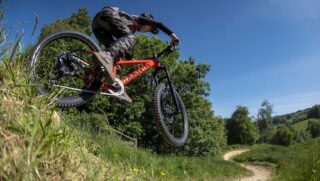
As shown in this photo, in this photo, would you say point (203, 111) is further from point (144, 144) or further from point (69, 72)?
point (69, 72)

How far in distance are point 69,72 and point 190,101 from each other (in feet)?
113

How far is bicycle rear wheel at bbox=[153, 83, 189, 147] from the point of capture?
5575 millimetres

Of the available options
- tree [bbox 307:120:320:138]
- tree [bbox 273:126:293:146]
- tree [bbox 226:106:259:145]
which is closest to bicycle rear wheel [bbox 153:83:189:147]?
tree [bbox 307:120:320:138]

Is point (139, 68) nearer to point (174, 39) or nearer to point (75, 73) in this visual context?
point (174, 39)

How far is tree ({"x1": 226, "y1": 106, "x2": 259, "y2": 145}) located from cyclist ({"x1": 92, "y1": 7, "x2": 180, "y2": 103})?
9342 centimetres

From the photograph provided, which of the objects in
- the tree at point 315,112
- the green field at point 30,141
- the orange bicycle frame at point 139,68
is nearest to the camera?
the green field at point 30,141

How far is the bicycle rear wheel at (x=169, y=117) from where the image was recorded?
5575mm

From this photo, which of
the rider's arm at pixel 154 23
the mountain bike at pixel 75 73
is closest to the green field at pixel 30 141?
the mountain bike at pixel 75 73

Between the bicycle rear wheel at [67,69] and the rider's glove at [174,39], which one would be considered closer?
the bicycle rear wheel at [67,69]

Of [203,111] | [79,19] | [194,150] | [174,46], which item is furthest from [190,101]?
[174,46]

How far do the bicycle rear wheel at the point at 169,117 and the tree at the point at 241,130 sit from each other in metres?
92.0

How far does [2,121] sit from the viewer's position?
6.78 ft

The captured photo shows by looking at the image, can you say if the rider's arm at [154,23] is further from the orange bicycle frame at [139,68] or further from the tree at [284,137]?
the tree at [284,137]

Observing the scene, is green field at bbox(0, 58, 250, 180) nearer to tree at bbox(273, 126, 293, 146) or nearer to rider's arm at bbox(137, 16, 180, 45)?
rider's arm at bbox(137, 16, 180, 45)
